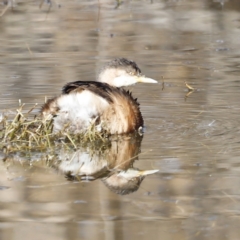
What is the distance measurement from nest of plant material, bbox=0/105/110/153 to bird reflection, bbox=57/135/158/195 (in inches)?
5.1

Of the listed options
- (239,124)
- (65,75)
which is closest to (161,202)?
(239,124)

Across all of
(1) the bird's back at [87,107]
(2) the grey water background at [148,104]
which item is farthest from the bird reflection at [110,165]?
(1) the bird's back at [87,107]

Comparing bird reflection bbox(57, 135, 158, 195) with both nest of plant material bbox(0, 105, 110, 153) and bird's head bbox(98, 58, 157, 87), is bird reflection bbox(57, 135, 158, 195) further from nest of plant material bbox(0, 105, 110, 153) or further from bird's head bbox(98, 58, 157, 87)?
bird's head bbox(98, 58, 157, 87)

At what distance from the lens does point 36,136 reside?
5.87 m

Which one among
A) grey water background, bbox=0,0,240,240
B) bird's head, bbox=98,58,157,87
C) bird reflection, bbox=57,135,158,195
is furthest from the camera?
bird's head, bbox=98,58,157,87

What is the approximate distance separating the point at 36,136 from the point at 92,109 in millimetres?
478

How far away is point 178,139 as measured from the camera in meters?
6.17

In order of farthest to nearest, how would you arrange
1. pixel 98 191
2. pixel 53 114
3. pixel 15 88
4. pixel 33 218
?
1. pixel 15 88
2. pixel 53 114
3. pixel 98 191
4. pixel 33 218

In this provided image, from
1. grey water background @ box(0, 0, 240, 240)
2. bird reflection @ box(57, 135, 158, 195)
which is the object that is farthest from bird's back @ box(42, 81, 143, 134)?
grey water background @ box(0, 0, 240, 240)

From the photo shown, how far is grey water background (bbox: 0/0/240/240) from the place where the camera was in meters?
4.41

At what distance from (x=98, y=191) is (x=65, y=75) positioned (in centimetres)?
364

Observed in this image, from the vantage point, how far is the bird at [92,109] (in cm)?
607

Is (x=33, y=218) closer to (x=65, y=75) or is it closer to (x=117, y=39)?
(x=65, y=75)

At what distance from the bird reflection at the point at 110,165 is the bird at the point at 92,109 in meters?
0.16
